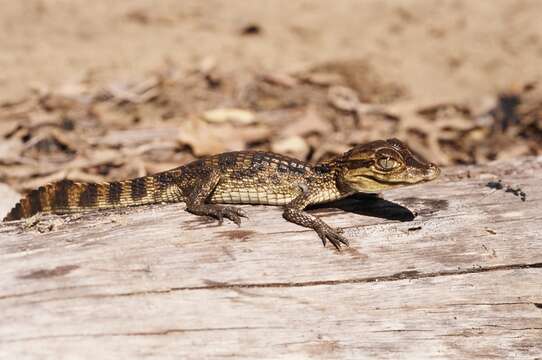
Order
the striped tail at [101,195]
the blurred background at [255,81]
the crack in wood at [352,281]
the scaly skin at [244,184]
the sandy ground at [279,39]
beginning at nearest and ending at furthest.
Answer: the crack in wood at [352,281], the scaly skin at [244,184], the striped tail at [101,195], the blurred background at [255,81], the sandy ground at [279,39]

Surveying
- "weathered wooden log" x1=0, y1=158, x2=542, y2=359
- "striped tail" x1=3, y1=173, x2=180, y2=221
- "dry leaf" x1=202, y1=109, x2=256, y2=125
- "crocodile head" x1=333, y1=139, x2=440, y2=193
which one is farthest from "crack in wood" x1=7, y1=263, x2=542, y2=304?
"dry leaf" x1=202, y1=109, x2=256, y2=125

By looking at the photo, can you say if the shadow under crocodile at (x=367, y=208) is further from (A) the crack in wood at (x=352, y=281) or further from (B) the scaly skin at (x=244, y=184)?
(A) the crack in wood at (x=352, y=281)

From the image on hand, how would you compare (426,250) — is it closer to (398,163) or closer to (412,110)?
(398,163)

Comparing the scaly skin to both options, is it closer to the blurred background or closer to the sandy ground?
the blurred background

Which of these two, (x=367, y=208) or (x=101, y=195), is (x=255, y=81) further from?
(x=367, y=208)

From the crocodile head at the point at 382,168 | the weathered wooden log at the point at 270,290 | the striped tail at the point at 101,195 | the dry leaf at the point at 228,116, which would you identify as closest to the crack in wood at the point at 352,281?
the weathered wooden log at the point at 270,290

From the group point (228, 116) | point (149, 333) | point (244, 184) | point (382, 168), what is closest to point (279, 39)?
point (228, 116)
